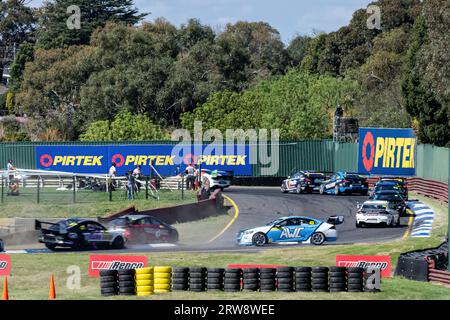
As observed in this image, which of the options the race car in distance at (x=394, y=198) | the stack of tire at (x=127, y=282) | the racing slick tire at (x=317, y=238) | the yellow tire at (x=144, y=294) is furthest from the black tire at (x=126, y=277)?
the race car in distance at (x=394, y=198)

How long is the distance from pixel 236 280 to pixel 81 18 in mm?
91369

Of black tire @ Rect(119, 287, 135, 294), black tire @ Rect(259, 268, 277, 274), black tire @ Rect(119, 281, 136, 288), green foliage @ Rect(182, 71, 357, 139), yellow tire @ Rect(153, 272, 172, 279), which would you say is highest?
green foliage @ Rect(182, 71, 357, 139)

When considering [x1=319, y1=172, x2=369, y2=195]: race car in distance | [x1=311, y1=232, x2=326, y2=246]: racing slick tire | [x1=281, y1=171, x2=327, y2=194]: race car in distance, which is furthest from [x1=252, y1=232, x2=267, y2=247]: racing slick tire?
[x1=281, y1=171, x2=327, y2=194]: race car in distance

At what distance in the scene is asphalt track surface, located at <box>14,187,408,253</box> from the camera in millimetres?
36656

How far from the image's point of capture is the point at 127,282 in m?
A: 25.4

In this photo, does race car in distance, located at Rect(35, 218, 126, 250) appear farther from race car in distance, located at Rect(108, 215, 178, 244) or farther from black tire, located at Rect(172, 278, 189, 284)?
black tire, located at Rect(172, 278, 189, 284)

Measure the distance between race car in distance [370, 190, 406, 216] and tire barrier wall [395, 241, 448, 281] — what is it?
14896 millimetres

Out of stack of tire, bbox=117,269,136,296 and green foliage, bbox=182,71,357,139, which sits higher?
green foliage, bbox=182,71,357,139

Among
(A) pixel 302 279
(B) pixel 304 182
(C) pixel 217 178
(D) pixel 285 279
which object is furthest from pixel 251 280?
(C) pixel 217 178

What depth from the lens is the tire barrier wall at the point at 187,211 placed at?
42828 mm

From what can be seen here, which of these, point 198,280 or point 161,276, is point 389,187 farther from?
point 161,276

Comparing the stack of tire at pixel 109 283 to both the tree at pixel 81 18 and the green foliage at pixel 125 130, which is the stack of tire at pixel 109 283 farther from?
the tree at pixel 81 18
